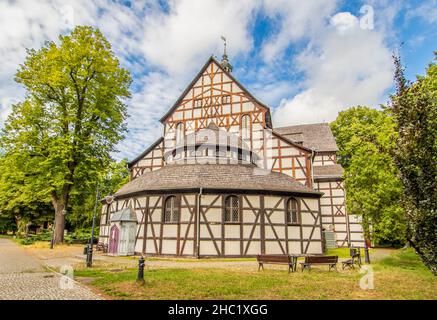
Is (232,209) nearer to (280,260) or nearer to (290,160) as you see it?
(280,260)

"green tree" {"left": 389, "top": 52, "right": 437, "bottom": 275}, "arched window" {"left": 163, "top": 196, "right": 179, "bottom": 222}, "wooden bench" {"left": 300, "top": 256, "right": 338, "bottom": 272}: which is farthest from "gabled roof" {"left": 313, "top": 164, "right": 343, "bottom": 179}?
"green tree" {"left": 389, "top": 52, "right": 437, "bottom": 275}

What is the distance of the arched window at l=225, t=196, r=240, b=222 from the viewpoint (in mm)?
17125

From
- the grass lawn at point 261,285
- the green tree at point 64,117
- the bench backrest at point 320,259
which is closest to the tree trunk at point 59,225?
the green tree at point 64,117

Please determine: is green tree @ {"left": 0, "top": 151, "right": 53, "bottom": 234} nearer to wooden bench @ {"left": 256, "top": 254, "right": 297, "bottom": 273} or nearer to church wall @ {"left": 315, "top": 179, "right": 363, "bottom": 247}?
wooden bench @ {"left": 256, "top": 254, "right": 297, "bottom": 273}

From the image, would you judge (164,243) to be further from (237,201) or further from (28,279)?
(28,279)

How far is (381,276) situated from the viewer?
1072cm

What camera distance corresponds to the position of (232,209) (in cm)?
1725

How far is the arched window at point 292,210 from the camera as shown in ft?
59.3

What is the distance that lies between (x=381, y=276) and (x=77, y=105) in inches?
954

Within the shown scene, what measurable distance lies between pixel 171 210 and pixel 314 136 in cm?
2246

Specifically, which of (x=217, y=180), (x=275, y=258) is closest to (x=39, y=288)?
(x=275, y=258)
